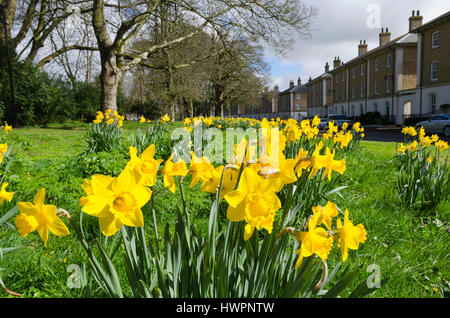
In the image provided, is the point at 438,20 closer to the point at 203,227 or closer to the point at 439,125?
the point at 439,125

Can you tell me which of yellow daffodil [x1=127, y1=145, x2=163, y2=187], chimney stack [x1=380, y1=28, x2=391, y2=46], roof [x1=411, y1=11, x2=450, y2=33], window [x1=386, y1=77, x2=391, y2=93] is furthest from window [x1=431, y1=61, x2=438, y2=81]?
yellow daffodil [x1=127, y1=145, x2=163, y2=187]

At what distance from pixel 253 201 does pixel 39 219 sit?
0.58 m

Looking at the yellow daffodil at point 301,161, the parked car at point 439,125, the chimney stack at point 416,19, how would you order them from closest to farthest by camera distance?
the yellow daffodil at point 301,161 → the parked car at point 439,125 → the chimney stack at point 416,19

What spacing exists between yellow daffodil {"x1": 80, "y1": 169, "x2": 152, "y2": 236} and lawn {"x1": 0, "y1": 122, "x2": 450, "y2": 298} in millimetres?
772

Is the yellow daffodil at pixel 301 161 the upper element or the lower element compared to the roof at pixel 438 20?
lower

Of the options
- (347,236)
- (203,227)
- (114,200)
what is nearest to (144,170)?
(114,200)

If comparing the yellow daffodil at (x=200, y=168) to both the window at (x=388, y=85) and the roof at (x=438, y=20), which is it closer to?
the roof at (x=438, y=20)

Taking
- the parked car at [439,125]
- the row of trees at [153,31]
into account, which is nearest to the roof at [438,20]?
the parked car at [439,125]

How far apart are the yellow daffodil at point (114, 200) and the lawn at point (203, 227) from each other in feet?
2.53

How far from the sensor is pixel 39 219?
0.90 meters

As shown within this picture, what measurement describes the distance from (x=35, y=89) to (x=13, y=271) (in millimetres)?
15155

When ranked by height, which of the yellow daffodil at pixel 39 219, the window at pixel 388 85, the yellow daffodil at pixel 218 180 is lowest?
the yellow daffodil at pixel 39 219

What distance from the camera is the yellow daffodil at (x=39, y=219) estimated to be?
0.89 metres
